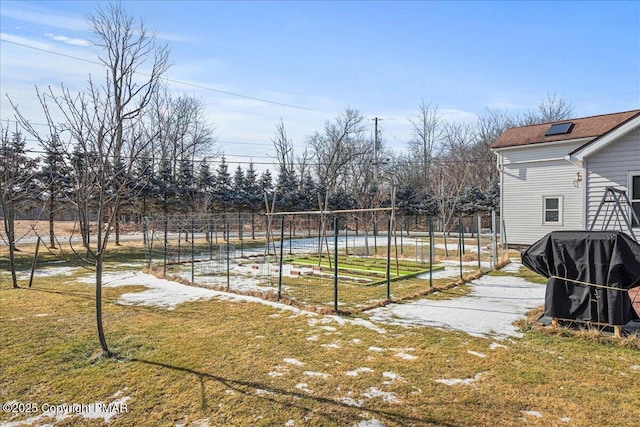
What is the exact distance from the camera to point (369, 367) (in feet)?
13.9

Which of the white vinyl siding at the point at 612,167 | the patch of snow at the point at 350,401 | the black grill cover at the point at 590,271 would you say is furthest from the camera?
the white vinyl siding at the point at 612,167

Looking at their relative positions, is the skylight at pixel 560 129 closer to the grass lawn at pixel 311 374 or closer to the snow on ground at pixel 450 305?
the snow on ground at pixel 450 305

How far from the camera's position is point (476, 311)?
6.75 metres

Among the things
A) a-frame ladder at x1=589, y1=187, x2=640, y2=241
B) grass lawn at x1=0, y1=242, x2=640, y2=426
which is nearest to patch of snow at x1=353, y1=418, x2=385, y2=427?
grass lawn at x1=0, y1=242, x2=640, y2=426

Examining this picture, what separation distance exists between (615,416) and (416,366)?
5.65 ft

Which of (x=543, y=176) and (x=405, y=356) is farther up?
(x=543, y=176)

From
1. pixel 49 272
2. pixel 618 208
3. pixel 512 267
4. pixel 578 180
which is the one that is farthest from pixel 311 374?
pixel 578 180

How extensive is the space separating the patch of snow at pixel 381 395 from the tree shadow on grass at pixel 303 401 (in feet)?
0.68

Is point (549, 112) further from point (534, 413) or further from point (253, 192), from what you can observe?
point (534, 413)

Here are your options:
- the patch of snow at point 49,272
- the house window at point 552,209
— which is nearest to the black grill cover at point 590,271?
the house window at point 552,209

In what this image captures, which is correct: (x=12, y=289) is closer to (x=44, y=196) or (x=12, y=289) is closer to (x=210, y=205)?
(x=44, y=196)

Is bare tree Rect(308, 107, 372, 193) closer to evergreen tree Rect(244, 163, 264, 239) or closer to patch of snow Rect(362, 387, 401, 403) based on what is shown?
evergreen tree Rect(244, 163, 264, 239)

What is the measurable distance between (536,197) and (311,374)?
1427 centimetres

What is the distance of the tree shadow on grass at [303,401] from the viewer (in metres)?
3.16
